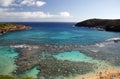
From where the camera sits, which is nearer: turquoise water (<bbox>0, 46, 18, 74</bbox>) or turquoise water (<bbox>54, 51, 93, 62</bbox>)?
turquoise water (<bbox>0, 46, 18, 74</bbox>)

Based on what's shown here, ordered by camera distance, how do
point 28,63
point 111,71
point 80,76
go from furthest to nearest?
point 28,63 → point 111,71 → point 80,76

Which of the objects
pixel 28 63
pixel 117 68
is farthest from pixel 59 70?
pixel 117 68

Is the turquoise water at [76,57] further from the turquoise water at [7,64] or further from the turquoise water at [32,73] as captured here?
the turquoise water at [7,64]

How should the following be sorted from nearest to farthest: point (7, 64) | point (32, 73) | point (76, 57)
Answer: point (32, 73) → point (7, 64) → point (76, 57)

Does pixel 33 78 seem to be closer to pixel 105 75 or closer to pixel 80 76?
pixel 80 76

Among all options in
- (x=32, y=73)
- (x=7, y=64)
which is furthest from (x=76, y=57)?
(x=7, y=64)

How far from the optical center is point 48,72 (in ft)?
111

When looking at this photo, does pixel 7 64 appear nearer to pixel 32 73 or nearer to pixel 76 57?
pixel 32 73

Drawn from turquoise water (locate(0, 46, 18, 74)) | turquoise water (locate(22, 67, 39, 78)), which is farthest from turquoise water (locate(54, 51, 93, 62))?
turquoise water (locate(0, 46, 18, 74))

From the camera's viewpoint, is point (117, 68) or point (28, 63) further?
point (28, 63)

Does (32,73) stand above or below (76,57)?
below

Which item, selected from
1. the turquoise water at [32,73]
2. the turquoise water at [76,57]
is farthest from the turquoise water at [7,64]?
the turquoise water at [76,57]

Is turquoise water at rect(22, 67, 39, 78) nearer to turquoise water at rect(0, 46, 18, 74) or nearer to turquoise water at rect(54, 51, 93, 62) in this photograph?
turquoise water at rect(0, 46, 18, 74)

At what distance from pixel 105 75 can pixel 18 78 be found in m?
15.2
